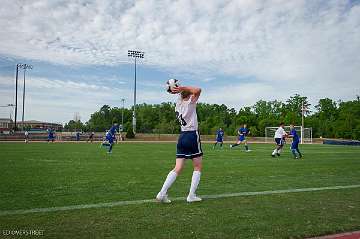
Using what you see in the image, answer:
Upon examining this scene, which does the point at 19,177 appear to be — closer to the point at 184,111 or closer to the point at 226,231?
the point at 184,111

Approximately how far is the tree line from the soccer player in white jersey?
59.5 metres

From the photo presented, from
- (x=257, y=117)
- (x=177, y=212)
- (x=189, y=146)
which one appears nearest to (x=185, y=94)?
(x=189, y=146)

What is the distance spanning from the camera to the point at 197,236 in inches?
172

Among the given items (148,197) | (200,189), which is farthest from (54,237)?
(200,189)

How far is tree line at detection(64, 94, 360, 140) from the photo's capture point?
286 ft

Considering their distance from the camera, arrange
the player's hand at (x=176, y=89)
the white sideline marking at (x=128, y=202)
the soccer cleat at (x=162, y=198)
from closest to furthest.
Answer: the white sideline marking at (x=128, y=202) → the soccer cleat at (x=162, y=198) → the player's hand at (x=176, y=89)

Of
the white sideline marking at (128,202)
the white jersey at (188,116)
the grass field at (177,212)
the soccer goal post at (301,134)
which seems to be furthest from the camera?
the soccer goal post at (301,134)

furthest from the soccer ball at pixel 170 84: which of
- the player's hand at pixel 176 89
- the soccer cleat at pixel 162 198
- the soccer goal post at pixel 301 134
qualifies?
the soccer goal post at pixel 301 134

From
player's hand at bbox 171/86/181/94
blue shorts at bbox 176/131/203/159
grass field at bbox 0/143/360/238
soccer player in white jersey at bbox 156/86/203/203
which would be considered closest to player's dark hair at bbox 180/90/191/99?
soccer player in white jersey at bbox 156/86/203/203

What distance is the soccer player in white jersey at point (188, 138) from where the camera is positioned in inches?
253

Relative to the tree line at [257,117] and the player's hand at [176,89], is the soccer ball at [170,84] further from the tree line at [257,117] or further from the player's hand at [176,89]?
the tree line at [257,117]

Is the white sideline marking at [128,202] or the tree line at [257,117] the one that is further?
the tree line at [257,117]

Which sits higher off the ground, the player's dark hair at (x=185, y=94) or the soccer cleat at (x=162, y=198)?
the player's dark hair at (x=185, y=94)

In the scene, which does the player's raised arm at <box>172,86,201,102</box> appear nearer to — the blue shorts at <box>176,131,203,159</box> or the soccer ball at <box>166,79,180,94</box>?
the soccer ball at <box>166,79,180,94</box>
